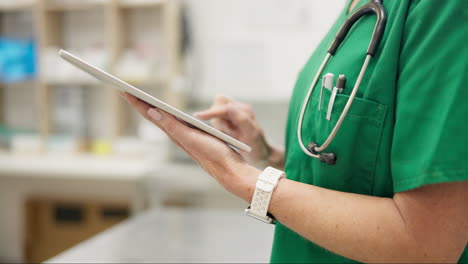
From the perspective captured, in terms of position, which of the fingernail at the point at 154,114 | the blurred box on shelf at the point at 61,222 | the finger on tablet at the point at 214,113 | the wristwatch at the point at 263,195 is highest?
the fingernail at the point at 154,114

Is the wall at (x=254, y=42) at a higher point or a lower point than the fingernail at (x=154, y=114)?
higher

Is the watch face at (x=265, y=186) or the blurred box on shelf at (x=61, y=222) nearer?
the watch face at (x=265, y=186)

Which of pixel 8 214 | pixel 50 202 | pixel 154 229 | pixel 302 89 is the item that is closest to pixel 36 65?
pixel 50 202

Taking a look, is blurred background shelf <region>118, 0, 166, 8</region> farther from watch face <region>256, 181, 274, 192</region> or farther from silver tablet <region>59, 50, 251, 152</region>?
watch face <region>256, 181, 274, 192</region>

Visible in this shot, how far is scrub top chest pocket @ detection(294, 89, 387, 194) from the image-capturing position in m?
0.53

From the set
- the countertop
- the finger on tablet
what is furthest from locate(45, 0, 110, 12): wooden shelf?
the finger on tablet

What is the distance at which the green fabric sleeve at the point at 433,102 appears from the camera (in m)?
0.44

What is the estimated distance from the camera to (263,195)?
0.56 metres

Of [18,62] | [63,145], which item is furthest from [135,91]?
[18,62]

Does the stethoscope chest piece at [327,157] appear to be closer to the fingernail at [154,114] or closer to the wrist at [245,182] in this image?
the wrist at [245,182]

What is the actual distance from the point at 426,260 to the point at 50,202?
2887 millimetres

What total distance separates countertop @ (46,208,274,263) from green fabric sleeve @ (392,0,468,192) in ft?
2.19

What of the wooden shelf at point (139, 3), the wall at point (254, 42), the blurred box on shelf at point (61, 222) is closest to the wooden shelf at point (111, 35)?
the wooden shelf at point (139, 3)

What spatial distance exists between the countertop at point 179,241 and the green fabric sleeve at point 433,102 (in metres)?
0.67
